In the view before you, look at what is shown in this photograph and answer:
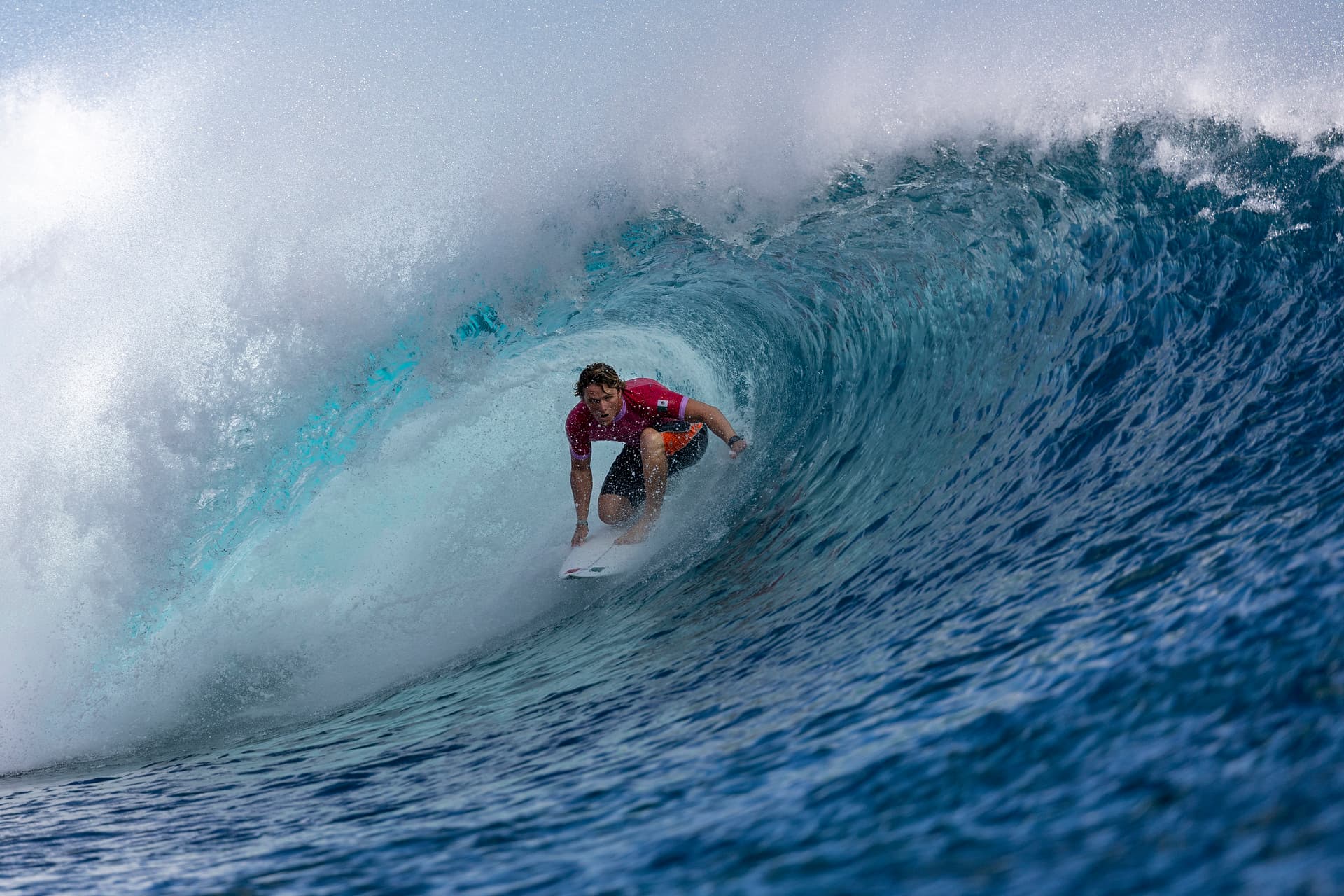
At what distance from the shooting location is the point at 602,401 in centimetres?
550

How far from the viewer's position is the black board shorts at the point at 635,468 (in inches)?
252

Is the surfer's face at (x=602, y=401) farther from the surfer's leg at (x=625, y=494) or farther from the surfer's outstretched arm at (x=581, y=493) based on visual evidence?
the surfer's leg at (x=625, y=494)

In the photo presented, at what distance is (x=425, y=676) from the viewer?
5.55 metres

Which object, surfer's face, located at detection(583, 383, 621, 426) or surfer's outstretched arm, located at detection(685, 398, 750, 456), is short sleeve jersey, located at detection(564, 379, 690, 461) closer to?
surfer's outstretched arm, located at detection(685, 398, 750, 456)

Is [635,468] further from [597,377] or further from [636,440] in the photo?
[597,377]

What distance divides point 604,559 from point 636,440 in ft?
2.38

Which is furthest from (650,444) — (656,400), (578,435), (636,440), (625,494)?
(625,494)

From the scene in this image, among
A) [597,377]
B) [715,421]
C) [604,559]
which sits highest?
[597,377]

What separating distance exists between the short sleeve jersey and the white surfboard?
57cm

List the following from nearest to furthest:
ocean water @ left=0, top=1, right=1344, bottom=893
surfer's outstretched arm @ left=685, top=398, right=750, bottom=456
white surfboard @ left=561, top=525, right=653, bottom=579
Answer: ocean water @ left=0, top=1, right=1344, bottom=893 < white surfboard @ left=561, top=525, right=653, bottom=579 < surfer's outstretched arm @ left=685, top=398, right=750, bottom=456

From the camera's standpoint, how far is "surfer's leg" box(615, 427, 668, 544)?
595 centimetres

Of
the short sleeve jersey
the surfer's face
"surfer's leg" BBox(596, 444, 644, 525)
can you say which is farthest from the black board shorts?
the surfer's face

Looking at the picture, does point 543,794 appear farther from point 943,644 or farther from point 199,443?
point 199,443

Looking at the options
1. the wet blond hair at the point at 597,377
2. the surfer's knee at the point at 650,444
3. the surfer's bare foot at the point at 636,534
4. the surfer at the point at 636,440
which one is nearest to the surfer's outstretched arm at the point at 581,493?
the surfer at the point at 636,440
